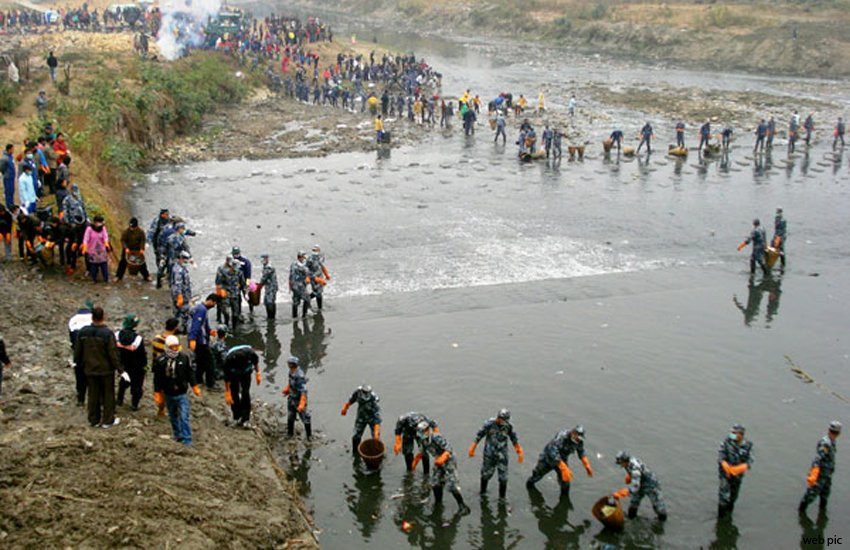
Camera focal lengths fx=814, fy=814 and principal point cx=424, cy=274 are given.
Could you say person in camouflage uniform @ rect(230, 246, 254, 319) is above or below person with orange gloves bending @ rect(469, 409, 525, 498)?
above

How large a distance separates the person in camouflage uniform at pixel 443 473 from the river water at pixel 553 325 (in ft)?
0.71

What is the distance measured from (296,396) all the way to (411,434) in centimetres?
196

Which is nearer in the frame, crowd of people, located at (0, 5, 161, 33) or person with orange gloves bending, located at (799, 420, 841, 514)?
person with orange gloves bending, located at (799, 420, 841, 514)

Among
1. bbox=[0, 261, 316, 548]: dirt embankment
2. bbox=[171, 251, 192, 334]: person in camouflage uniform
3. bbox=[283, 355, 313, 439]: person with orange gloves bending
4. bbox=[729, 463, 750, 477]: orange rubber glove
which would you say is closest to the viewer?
bbox=[0, 261, 316, 548]: dirt embankment

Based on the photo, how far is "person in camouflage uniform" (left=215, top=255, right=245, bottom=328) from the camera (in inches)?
619

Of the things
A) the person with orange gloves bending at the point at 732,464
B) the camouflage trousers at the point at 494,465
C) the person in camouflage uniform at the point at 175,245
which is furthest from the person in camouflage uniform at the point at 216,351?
the person with orange gloves bending at the point at 732,464

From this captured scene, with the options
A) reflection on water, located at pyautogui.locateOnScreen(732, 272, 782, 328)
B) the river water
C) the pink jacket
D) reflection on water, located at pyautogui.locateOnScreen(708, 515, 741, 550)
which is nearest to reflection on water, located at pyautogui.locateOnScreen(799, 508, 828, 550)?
the river water

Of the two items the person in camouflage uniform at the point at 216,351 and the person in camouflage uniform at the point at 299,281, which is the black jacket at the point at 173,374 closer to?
the person in camouflage uniform at the point at 216,351

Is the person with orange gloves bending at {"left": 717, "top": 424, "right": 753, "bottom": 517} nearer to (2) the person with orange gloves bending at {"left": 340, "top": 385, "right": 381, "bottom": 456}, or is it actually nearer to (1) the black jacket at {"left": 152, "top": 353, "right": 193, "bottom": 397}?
(2) the person with orange gloves bending at {"left": 340, "top": 385, "right": 381, "bottom": 456}

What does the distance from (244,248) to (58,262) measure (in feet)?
16.5

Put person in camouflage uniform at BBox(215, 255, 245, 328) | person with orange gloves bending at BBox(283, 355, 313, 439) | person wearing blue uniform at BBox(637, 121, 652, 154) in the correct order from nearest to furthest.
Result: person with orange gloves bending at BBox(283, 355, 313, 439) < person in camouflage uniform at BBox(215, 255, 245, 328) < person wearing blue uniform at BBox(637, 121, 652, 154)

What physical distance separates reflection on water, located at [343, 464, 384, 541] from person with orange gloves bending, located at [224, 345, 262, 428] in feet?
5.94

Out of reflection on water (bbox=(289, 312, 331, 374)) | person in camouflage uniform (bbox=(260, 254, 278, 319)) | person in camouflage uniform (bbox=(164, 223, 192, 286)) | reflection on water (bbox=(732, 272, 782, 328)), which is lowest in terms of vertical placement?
reflection on water (bbox=(289, 312, 331, 374))

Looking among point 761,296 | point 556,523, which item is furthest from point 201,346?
point 761,296
